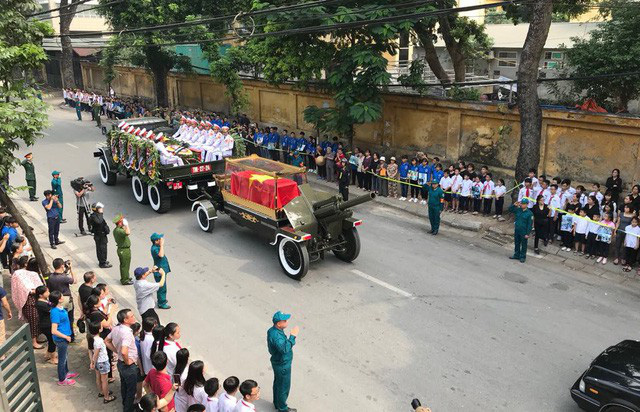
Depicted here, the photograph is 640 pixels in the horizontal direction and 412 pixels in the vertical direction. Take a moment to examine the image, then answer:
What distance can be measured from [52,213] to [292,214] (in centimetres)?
566

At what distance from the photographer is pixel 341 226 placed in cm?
1183

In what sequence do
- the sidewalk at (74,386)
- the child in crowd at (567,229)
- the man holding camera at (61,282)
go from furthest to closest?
1. the child in crowd at (567,229)
2. the man holding camera at (61,282)
3. the sidewalk at (74,386)

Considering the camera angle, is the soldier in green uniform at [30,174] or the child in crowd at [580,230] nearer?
the child in crowd at [580,230]

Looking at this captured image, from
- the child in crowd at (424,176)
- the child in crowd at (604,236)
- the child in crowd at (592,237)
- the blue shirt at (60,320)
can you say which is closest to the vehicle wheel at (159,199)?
the child in crowd at (424,176)

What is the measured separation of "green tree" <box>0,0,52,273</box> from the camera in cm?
840

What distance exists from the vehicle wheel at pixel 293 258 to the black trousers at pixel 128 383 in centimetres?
460

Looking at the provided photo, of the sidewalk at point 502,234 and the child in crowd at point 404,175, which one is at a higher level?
the child in crowd at point 404,175

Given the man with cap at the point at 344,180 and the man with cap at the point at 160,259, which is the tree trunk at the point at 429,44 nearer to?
the man with cap at the point at 344,180

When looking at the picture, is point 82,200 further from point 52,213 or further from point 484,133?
point 484,133

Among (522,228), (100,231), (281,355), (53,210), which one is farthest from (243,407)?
(53,210)

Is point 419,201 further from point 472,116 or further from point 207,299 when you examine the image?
point 207,299

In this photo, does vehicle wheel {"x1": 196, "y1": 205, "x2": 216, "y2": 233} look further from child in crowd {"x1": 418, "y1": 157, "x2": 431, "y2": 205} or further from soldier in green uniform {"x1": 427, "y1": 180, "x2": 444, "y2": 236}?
child in crowd {"x1": 418, "y1": 157, "x2": 431, "y2": 205}

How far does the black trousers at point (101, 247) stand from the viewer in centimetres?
1180

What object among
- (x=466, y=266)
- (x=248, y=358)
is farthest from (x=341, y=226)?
(x=248, y=358)
